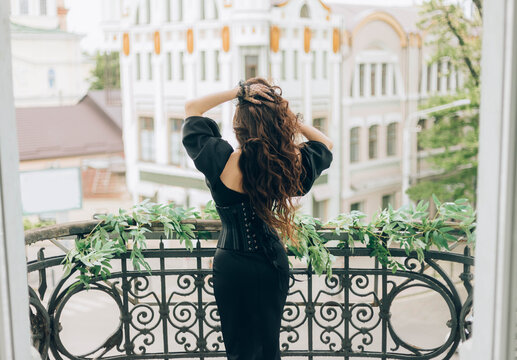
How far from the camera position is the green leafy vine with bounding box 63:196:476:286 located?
8.25ft

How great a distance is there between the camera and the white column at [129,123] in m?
20.3

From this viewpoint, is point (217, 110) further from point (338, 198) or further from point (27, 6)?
point (27, 6)

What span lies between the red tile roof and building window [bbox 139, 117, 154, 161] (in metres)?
2.45

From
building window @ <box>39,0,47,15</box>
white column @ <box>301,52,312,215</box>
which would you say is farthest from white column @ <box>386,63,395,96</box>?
building window @ <box>39,0,47,15</box>

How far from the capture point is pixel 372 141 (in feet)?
64.4

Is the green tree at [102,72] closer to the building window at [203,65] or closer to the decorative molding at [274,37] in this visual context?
the building window at [203,65]

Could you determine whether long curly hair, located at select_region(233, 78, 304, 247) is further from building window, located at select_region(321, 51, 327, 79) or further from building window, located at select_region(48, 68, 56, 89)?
building window, located at select_region(48, 68, 56, 89)

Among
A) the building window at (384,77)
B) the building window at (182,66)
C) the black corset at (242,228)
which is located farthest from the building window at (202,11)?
the black corset at (242,228)

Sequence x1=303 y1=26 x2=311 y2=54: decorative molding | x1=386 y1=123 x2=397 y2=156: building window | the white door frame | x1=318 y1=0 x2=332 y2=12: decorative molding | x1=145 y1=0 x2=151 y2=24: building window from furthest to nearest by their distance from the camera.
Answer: x1=386 y1=123 x2=397 y2=156: building window → x1=145 y1=0 x2=151 y2=24: building window → x1=318 y1=0 x2=332 y2=12: decorative molding → x1=303 y1=26 x2=311 y2=54: decorative molding → the white door frame

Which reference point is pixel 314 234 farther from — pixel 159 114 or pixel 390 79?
pixel 390 79

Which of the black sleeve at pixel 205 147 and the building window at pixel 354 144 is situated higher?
the black sleeve at pixel 205 147

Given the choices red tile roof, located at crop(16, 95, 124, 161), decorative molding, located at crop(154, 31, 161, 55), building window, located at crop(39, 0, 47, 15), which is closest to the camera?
decorative molding, located at crop(154, 31, 161, 55)

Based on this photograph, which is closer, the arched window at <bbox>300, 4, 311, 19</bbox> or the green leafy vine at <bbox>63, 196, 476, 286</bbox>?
the green leafy vine at <bbox>63, 196, 476, 286</bbox>

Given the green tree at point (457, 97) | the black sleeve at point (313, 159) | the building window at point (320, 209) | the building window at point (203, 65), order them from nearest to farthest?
the black sleeve at point (313, 159), the green tree at point (457, 97), the building window at point (203, 65), the building window at point (320, 209)
